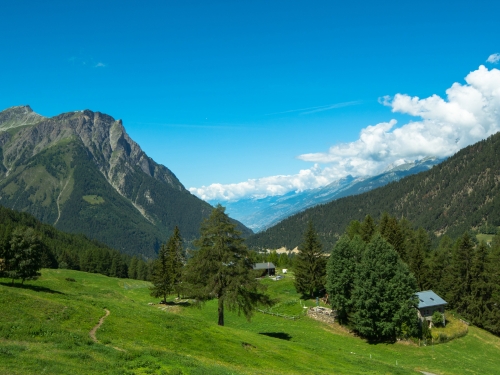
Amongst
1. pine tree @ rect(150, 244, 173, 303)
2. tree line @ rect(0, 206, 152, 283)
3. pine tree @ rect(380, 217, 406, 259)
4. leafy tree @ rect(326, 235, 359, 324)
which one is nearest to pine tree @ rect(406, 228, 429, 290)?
pine tree @ rect(380, 217, 406, 259)

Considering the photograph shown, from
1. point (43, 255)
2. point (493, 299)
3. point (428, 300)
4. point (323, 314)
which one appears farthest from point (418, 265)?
point (43, 255)

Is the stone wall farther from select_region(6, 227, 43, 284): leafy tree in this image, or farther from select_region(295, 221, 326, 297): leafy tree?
select_region(6, 227, 43, 284): leafy tree

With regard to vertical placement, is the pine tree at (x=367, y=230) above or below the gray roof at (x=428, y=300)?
above

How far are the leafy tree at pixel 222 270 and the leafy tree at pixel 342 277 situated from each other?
722 inches

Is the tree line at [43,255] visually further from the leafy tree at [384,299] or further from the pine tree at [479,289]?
the pine tree at [479,289]

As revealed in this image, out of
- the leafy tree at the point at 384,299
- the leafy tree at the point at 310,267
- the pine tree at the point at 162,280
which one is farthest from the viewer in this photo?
the leafy tree at the point at 310,267

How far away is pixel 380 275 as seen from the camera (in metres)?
51.1

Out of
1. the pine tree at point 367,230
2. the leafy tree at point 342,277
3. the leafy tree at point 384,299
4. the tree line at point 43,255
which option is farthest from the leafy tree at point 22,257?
the pine tree at point 367,230

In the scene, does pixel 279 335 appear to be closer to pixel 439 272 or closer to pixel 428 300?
pixel 428 300

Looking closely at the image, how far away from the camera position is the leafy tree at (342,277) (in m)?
55.2

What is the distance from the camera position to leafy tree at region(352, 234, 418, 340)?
48.9 metres

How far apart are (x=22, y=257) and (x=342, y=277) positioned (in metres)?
43.9

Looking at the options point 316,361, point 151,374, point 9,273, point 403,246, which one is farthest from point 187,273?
point 403,246

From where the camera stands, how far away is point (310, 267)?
2741 inches
